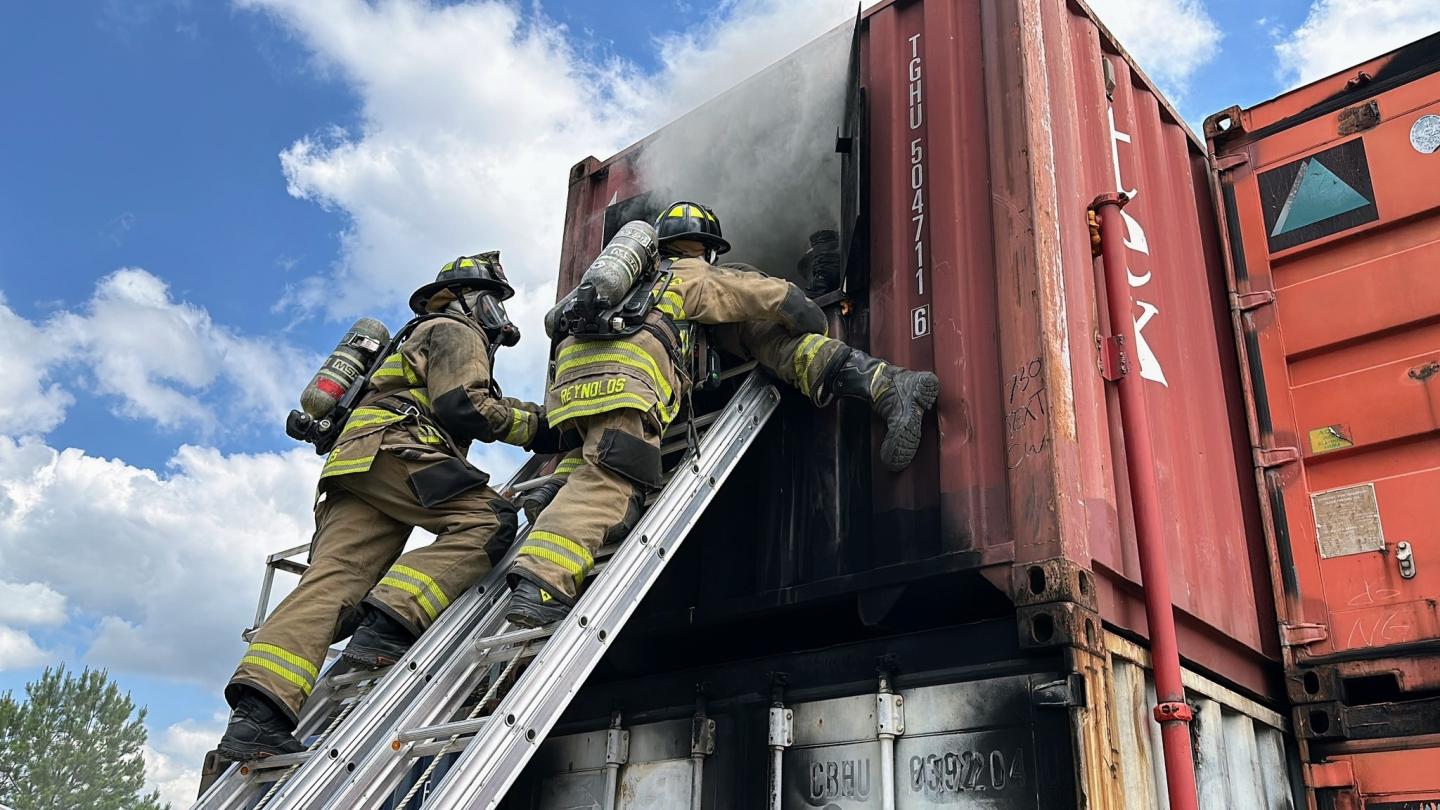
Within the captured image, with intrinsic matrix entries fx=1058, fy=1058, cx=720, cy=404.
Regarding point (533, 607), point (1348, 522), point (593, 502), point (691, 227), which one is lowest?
point (533, 607)

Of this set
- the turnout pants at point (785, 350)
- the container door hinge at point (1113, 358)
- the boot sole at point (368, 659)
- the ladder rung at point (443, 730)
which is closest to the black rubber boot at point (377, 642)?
the boot sole at point (368, 659)

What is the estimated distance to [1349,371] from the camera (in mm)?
4438

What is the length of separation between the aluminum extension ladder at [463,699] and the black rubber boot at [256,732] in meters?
0.05

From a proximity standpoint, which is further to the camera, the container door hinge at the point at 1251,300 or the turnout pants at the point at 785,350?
the container door hinge at the point at 1251,300

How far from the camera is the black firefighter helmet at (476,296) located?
411 cm

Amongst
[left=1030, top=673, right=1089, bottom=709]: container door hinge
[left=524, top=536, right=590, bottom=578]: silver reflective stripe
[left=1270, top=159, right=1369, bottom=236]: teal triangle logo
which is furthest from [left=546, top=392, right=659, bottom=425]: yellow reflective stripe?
[left=1270, top=159, right=1369, bottom=236]: teal triangle logo

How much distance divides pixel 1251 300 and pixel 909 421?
2240 mm

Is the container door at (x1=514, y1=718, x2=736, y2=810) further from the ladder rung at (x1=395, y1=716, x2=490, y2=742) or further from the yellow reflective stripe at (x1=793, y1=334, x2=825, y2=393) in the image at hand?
the yellow reflective stripe at (x1=793, y1=334, x2=825, y2=393)

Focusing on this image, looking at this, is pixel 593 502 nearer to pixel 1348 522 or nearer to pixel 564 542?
pixel 564 542

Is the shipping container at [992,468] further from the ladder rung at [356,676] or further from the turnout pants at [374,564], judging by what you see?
the ladder rung at [356,676]

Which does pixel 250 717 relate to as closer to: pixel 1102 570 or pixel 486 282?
pixel 486 282

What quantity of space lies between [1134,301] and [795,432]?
4.61ft

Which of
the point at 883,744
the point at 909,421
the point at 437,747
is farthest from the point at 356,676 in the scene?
the point at 909,421

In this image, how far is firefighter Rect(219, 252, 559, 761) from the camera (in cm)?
341
